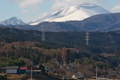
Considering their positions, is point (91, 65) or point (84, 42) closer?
point (91, 65)

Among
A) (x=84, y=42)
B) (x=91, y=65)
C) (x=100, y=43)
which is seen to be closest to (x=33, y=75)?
(x=91, y=65)

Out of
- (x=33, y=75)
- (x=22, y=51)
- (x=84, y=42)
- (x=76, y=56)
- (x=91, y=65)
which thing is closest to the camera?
(x=33, y=75)

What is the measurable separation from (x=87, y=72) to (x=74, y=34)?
13272 cm

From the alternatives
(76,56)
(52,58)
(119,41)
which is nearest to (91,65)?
(52,58)

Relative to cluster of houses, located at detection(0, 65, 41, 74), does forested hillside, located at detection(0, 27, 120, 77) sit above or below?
above

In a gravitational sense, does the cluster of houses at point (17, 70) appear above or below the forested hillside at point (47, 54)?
below

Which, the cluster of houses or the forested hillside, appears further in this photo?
the forested hillside

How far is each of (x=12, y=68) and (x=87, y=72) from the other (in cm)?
1891

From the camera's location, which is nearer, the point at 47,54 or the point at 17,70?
the point at 17,70

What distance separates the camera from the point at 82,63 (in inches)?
3012

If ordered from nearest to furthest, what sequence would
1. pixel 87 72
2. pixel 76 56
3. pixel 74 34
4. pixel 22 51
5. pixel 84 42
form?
1. pixel 87 72
2. pixel 22 51
3. pixel 76 56
4. pixel 84 42
5. pixel 74 34

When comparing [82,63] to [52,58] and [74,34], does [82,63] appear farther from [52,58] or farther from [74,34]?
[74,34]

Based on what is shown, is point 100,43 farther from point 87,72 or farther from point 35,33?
point 87,72

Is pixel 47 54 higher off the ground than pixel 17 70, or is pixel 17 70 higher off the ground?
pixel 47 54
